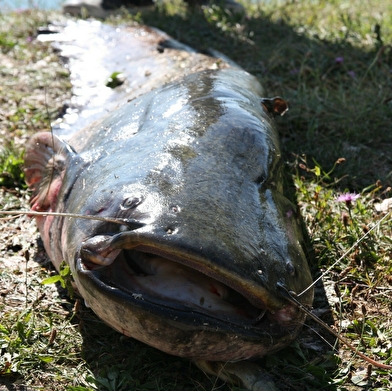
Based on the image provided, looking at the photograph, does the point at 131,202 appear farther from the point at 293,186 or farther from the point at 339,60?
the point at 339,60

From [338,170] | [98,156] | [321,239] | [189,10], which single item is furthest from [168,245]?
[189,10]

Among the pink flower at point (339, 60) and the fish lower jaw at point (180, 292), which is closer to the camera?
the fish lower jaw at point (180, 292)

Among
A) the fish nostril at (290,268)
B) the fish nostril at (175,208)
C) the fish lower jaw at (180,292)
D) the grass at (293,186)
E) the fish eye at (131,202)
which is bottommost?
the grass at (293,186)

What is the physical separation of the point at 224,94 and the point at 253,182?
80 cm

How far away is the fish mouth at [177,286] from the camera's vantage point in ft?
6.47

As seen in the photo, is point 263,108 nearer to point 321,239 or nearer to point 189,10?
point 321,239

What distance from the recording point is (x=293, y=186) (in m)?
3.65

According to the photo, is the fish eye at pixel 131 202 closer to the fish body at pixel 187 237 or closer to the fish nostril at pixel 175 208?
the fish body at pixel 187 237

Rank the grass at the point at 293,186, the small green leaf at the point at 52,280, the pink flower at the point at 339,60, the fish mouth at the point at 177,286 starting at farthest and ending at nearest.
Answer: the pink flower at the point at 339,60 → the small green leaf at the point at 52,280 → the grass at the point at 293,186 → the fish mouth at the point at 177,286

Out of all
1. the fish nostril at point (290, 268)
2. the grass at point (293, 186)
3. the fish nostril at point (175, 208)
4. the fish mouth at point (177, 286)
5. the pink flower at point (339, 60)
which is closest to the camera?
the fish mouth at point (177, 286)

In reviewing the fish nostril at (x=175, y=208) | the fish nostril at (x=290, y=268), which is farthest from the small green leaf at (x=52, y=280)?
the fish nostril at (x=290, y=268)

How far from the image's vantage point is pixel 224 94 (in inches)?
123

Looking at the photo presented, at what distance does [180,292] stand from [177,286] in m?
0.02

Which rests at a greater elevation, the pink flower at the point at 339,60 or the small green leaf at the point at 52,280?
the small green leaf at the point at 52,280
